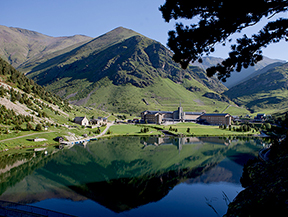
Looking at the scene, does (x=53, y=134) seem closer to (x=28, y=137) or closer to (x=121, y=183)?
(x=28, y=137)

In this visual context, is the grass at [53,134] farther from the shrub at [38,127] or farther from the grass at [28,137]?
the shrub at [38,127]

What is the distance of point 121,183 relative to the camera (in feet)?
102

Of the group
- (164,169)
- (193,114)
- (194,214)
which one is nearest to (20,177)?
(164,169)

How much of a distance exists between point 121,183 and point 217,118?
125385mm

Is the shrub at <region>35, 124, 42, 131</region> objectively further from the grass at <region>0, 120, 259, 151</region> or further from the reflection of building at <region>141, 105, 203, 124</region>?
the reflection of building at <region>141, 105, 203, 124</region>

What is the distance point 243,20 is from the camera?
1522cm

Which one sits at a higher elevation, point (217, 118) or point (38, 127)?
point (38, 127)

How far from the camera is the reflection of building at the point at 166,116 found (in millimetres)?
142000

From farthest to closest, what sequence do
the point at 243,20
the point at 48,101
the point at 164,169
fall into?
the point at 48,101
the point at 164,169
the point at 243,20

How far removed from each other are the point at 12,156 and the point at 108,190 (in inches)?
1270

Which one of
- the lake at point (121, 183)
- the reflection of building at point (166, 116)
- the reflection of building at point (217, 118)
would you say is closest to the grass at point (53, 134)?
the lake at point (121, 183)

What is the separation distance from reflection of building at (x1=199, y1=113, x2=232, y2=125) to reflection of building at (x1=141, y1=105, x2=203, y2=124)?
10057 millimetres

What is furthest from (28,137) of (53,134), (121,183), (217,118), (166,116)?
(217,118)

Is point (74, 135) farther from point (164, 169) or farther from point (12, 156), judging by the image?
point (164, 169)
